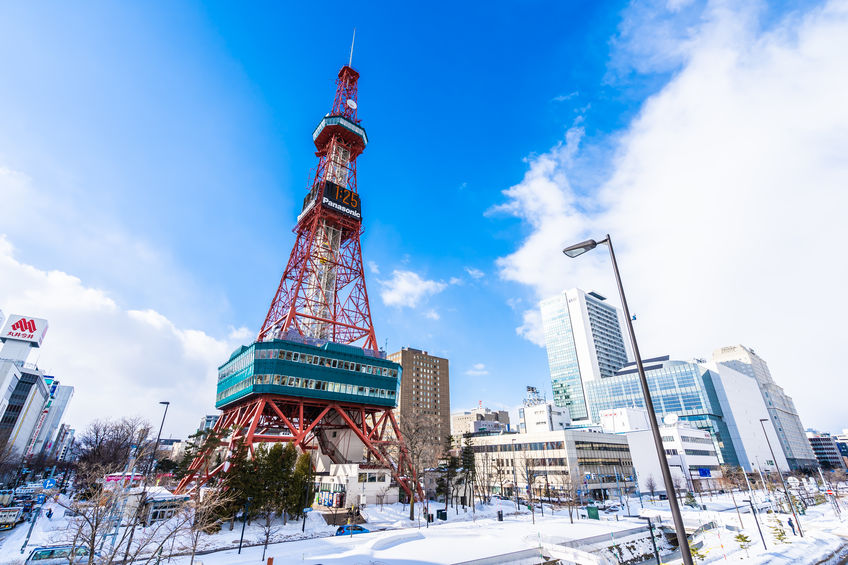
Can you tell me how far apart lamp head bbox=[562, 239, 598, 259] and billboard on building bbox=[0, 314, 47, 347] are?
137 metres

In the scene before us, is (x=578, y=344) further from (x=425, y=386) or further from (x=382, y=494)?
(x=382, y=494)

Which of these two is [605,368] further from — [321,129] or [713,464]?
[321,129]

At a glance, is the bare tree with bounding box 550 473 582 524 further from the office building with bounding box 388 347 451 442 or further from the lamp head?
the office building with bounding box 388 347 451 442

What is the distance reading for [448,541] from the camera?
3167 centimetres

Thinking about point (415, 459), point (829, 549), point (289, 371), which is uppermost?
point (289, 371)

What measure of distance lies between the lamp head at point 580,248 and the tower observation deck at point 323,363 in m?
40.7

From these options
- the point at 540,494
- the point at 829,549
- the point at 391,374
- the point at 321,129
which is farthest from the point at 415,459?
the point at 321,129

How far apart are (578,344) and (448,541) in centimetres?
13221

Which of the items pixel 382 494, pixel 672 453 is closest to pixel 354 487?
pixel 382 494

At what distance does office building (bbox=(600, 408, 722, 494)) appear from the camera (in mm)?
83500

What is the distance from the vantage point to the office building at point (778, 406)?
148875 millimetres

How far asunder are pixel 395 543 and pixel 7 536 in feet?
127

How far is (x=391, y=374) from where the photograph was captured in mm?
64625

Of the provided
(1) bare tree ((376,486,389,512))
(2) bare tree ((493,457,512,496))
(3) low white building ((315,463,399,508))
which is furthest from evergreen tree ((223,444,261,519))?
(2) bare tree ((493,457,512,496))
